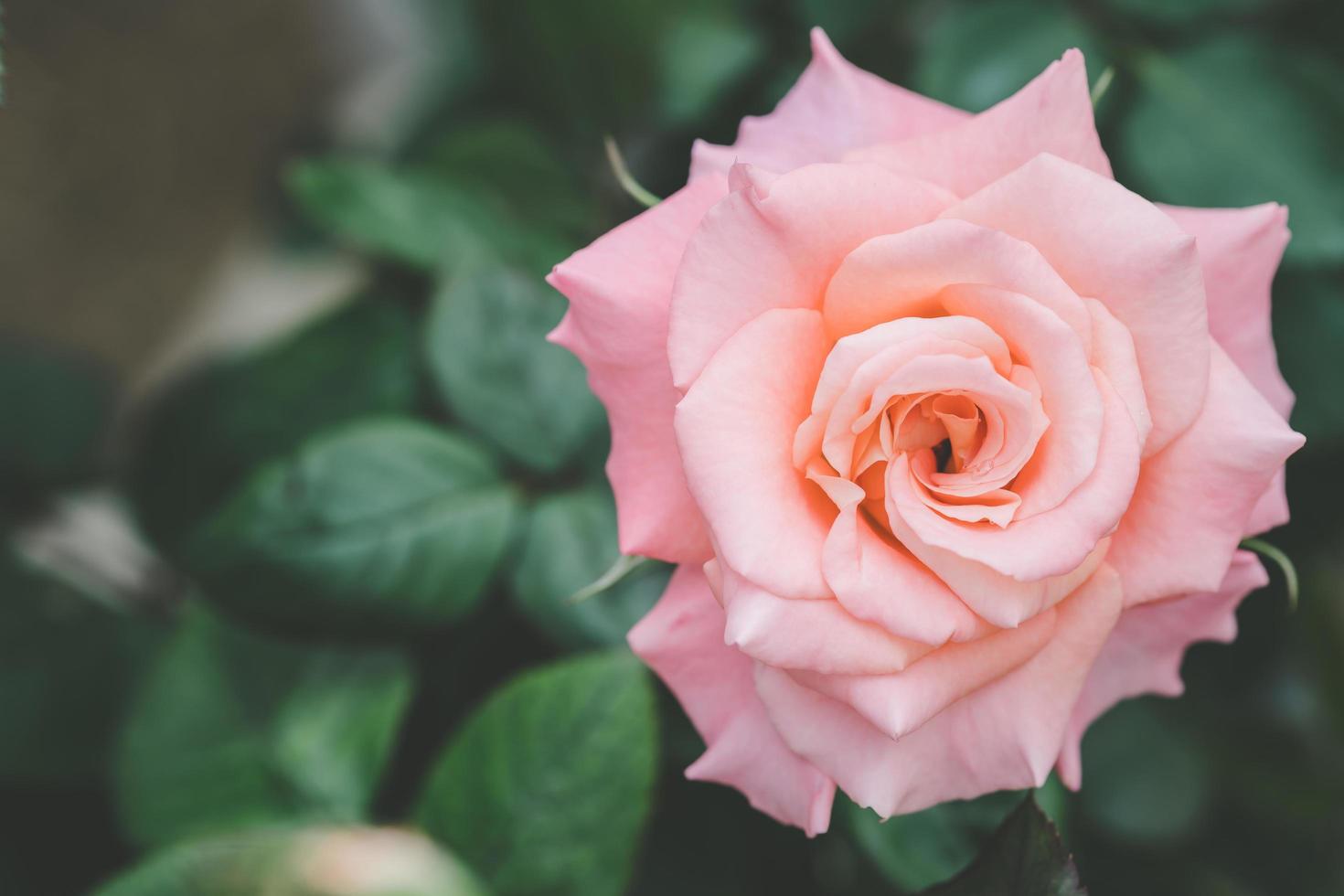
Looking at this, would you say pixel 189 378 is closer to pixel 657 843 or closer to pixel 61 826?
pixel 61 826

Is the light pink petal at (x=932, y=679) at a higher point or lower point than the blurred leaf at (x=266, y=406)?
higher

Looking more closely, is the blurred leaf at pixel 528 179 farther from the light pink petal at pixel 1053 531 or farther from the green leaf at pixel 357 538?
the light pink petal at pixel 1053 531

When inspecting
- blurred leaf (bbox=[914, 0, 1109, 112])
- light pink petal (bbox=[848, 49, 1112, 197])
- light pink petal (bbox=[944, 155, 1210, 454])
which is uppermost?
light pink petal (bbox=[848, 49, 1112, 197])

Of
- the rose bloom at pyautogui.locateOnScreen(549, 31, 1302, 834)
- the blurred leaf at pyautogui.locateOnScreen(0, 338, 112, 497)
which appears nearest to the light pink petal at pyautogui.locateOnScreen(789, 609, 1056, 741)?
the rose bloom at pyautogui.locateOnScreen(549, 31, 1302, 834)

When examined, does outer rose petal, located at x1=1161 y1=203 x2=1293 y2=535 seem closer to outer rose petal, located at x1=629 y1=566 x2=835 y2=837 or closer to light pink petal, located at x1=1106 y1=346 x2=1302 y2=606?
light pink petal, located at x1=1106 y1=346 x2=1302 y2=606

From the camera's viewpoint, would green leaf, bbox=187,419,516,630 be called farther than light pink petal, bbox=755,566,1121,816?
Yes

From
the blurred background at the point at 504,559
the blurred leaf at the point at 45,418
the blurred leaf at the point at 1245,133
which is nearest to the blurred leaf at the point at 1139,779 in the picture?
the blurred background at the point at 504,559

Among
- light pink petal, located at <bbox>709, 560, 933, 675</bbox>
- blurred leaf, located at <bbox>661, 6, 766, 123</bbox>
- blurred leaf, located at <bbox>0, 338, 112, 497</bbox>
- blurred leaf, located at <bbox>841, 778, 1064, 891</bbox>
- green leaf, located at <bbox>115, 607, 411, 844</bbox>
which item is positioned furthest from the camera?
blurred leaf, located at <bbox>0, 338, 112, 497</bbox>

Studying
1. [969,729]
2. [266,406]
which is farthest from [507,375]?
[969,729]

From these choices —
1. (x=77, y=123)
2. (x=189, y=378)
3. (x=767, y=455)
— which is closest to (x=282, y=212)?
(x=77, y=123)
